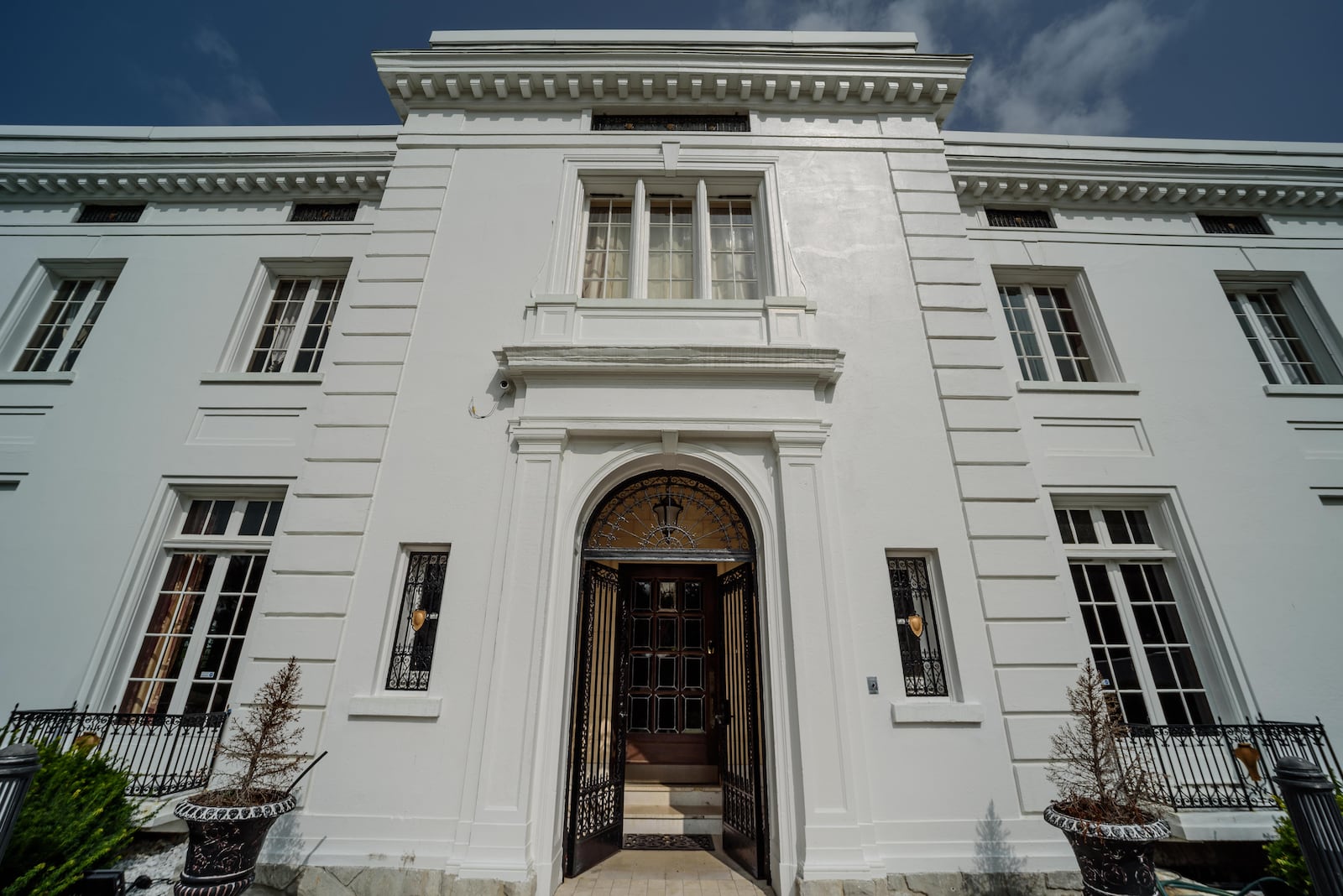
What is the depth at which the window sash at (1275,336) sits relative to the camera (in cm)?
782

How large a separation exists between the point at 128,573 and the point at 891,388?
30.7 ft

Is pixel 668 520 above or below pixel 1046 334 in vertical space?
below

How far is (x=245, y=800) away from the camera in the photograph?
4.14m

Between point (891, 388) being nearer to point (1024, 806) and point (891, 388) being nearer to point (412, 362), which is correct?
point (1024, 806)

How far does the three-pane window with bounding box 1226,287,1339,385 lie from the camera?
7.80 metres

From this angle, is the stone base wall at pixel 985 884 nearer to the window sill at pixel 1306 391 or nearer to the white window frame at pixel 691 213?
the white window frame at pixel 691 213

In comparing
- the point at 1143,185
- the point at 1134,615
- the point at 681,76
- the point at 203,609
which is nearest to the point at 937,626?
the point at 1134,615

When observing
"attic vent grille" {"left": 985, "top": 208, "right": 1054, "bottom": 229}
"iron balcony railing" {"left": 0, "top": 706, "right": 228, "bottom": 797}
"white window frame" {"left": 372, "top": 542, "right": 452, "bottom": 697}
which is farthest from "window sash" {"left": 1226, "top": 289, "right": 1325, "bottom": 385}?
"iron balcony railing" {"left": 0, "top": 706, "right": 228, "bottom": 797}

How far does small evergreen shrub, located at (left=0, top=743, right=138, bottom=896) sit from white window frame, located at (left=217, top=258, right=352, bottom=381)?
15.1ft

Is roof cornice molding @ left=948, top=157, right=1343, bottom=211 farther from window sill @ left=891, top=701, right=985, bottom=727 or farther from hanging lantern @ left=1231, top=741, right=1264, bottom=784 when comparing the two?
hanging lantern @ left=1231, top=741, right=1264, bottom=784

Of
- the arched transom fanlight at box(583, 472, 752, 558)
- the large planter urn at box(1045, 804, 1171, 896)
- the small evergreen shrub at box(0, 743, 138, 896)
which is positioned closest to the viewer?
the small evergreen shrub at box(0, 743, 138, 896)

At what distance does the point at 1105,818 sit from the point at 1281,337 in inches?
339

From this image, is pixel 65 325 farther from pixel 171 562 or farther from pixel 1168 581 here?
pixel 1168 581

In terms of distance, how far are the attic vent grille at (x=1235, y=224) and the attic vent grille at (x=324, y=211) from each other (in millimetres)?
13690
